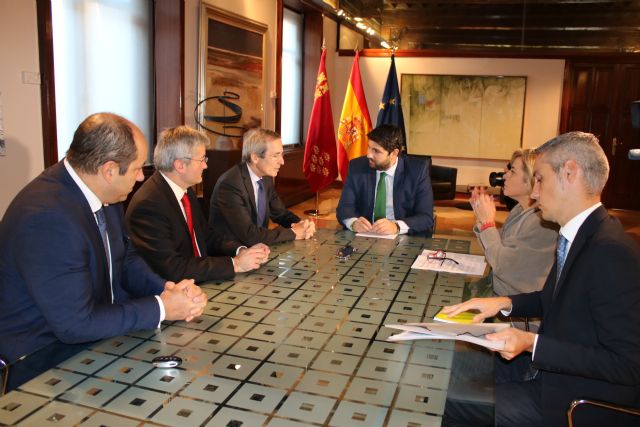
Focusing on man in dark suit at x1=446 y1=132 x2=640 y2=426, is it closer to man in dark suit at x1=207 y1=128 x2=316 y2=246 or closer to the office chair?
the office chair

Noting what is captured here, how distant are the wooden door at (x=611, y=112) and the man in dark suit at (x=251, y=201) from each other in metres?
7.59

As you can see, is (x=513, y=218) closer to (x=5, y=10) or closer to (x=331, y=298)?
(x=331, y=298)

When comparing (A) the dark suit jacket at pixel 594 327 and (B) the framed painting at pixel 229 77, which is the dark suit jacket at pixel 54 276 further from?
(B) the framed painting at pixel 229 77

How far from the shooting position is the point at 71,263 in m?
1.68

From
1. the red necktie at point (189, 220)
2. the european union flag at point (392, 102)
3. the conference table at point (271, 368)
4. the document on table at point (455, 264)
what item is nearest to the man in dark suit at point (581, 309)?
the conference table at point (271, 368)

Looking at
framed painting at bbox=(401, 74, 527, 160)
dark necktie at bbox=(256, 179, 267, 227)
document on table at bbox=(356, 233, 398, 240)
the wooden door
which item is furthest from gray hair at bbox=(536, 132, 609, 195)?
the wooden door

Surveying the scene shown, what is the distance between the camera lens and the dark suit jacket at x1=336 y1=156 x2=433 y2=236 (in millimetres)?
3875

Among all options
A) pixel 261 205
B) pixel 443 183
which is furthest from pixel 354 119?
pixel 261 205

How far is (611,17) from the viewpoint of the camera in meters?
9.59

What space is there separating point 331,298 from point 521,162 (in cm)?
125

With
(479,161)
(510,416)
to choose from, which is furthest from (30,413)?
(479,161)

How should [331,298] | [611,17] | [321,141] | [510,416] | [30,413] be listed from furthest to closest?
[611,17]
[321,141]
[331,298]
[510,416]
[30,413]

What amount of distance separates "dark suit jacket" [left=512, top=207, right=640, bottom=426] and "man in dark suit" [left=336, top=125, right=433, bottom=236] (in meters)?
2.05

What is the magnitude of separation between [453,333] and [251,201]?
194 cm
